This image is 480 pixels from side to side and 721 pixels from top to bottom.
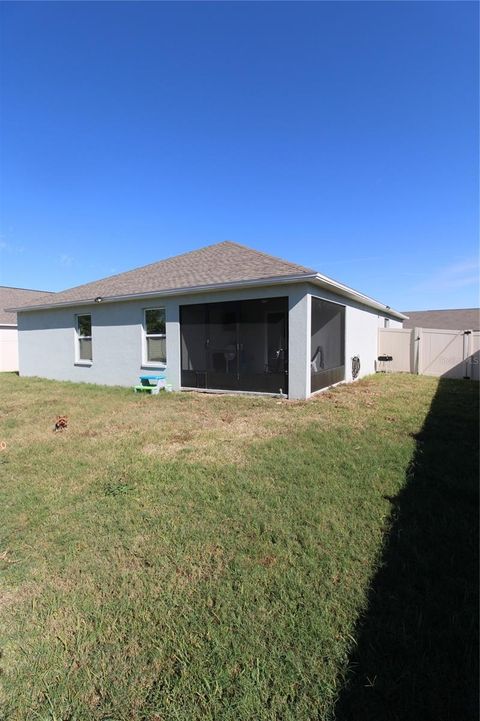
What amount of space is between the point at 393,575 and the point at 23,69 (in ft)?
41.8

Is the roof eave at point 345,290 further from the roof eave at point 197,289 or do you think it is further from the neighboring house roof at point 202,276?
the roof eave at point 197,289

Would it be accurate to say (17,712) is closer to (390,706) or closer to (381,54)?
(390,706)

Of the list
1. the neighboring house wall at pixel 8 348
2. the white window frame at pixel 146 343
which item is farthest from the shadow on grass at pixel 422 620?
the neighboring house wall at pixel 8 348

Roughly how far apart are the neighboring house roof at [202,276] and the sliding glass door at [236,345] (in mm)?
677

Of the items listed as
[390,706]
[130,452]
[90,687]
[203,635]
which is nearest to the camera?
[390,706]

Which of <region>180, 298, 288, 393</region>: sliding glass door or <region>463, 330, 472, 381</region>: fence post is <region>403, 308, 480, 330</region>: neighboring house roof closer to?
<region>463, 330, 472, 381</region>: fence post

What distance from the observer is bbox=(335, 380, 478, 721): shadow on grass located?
156 centimetres

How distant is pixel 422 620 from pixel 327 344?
9.17 m

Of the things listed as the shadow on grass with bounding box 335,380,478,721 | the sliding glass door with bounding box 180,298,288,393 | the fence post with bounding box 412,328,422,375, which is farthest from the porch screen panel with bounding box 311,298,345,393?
the shadow on grass with bounding box 335,380,478,721

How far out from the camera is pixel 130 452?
503cm

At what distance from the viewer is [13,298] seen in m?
24.5

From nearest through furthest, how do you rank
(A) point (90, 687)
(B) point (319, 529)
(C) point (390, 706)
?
(C) point (390, 706) < (A) point (90, 687) < (B) point (319, 529)

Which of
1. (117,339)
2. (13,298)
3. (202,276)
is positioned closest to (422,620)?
(202,276)

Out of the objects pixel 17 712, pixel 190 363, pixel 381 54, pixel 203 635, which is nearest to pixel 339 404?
pixel 190 363
